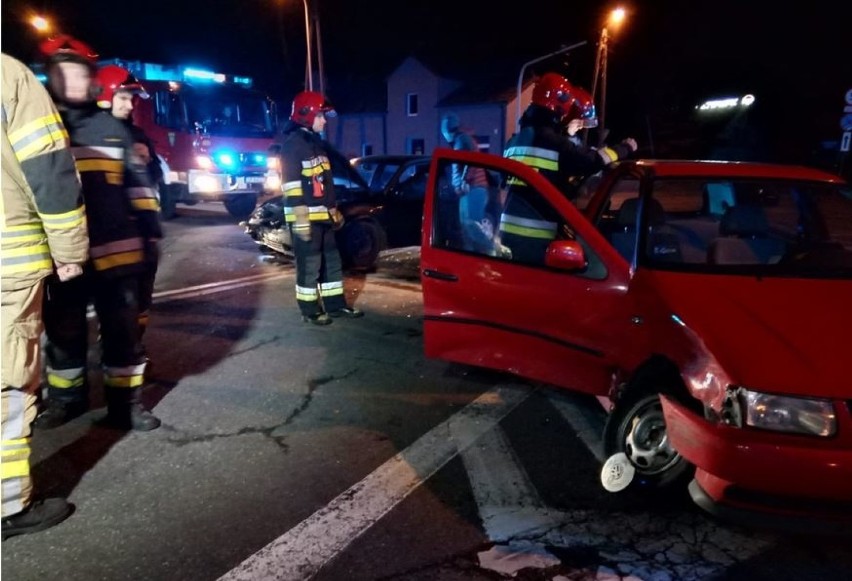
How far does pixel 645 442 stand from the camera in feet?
10.3

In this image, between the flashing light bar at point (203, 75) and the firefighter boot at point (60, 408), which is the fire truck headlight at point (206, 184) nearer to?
the flashing light bar at point (203, 75)

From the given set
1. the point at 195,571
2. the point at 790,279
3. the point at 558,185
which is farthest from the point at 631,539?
the point at 558,185

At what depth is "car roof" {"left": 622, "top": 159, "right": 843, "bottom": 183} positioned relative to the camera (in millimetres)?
3828

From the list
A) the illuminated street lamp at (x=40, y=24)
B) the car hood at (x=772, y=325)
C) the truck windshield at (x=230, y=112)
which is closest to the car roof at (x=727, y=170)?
the car hood at (x=772, y=325)

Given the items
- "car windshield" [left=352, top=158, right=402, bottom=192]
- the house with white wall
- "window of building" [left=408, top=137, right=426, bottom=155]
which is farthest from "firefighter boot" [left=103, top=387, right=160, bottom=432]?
→ "window of building" [left=408, top=137, right=426, bottom=155]

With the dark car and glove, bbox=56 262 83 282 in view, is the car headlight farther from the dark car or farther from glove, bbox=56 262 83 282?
the dark car

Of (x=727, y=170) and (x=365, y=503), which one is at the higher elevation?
(x=727, y=170)

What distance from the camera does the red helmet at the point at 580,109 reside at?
512cm

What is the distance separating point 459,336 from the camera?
13.4 feet

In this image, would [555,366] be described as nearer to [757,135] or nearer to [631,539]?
[631,539]

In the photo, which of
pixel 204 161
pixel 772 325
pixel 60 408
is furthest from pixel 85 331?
pixel 204 161

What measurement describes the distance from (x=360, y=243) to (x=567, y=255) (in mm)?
5338

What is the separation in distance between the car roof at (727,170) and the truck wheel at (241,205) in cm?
1239

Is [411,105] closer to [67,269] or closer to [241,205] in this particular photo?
[241,205]
